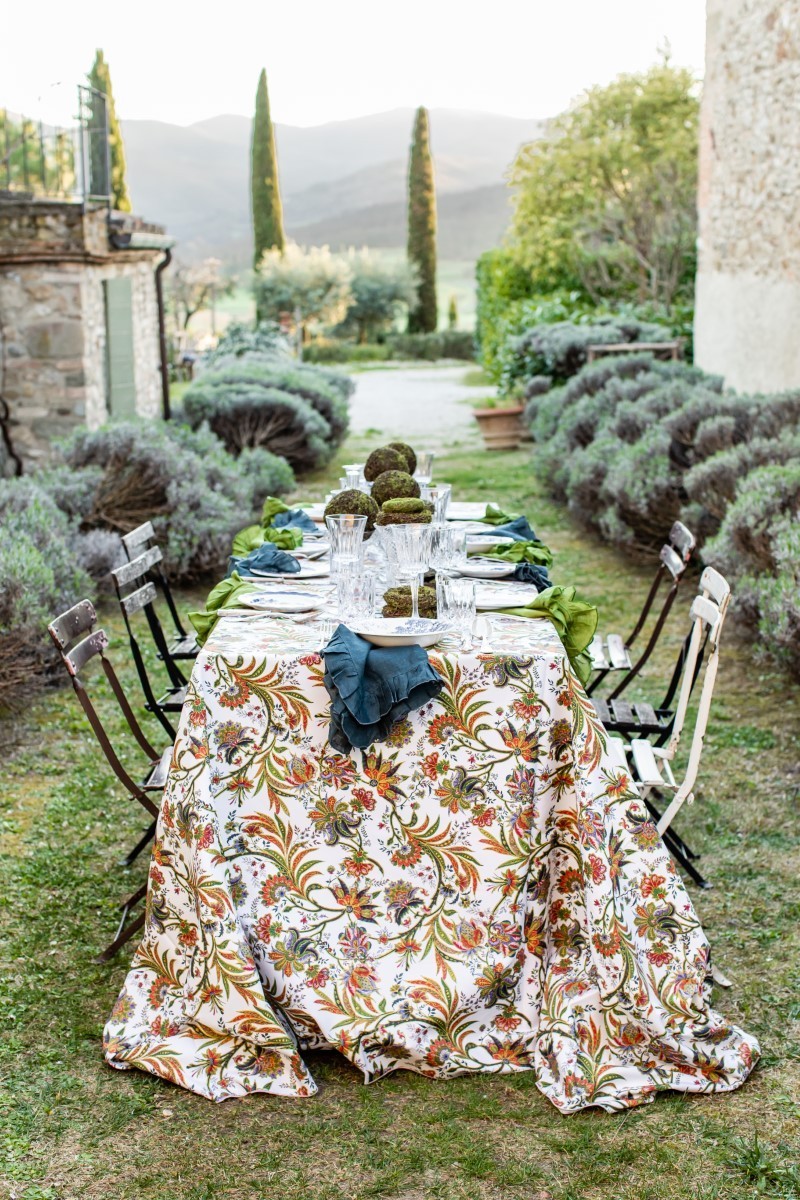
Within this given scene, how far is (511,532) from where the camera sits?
444 cm

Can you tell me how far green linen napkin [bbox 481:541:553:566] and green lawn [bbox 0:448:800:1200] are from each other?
119 centimetres

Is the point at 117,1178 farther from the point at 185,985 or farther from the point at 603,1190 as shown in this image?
the point at 603,1190

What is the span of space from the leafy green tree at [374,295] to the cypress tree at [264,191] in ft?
7.19

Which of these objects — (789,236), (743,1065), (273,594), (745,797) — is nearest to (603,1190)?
(743,1065)

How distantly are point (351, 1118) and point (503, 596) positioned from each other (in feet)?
4.84

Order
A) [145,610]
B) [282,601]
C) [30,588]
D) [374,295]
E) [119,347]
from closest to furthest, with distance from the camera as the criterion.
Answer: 1. [282,601]
2. [145,610]
3. [30,588]
4. [119,347]
5. [374,295]

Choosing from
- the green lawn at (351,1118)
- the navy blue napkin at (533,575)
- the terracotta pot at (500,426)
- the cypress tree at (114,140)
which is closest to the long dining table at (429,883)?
the green lawn at (351,1118)

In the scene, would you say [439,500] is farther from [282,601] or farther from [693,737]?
[693,737]

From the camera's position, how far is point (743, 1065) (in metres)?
2.87

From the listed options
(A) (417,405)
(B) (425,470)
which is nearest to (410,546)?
(B) (425,470)

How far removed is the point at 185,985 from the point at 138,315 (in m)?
8.82

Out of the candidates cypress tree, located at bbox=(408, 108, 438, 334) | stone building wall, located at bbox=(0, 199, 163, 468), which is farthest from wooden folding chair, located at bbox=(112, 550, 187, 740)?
cypress tree, located at bbox=(408, 108, 438, 334)

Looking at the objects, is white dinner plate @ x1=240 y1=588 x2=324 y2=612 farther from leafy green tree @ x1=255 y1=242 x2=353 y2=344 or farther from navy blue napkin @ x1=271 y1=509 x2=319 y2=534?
leafy green tree @ x1=255 y1=242 x2=353 y2=344

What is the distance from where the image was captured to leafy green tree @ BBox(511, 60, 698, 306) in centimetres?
1806
